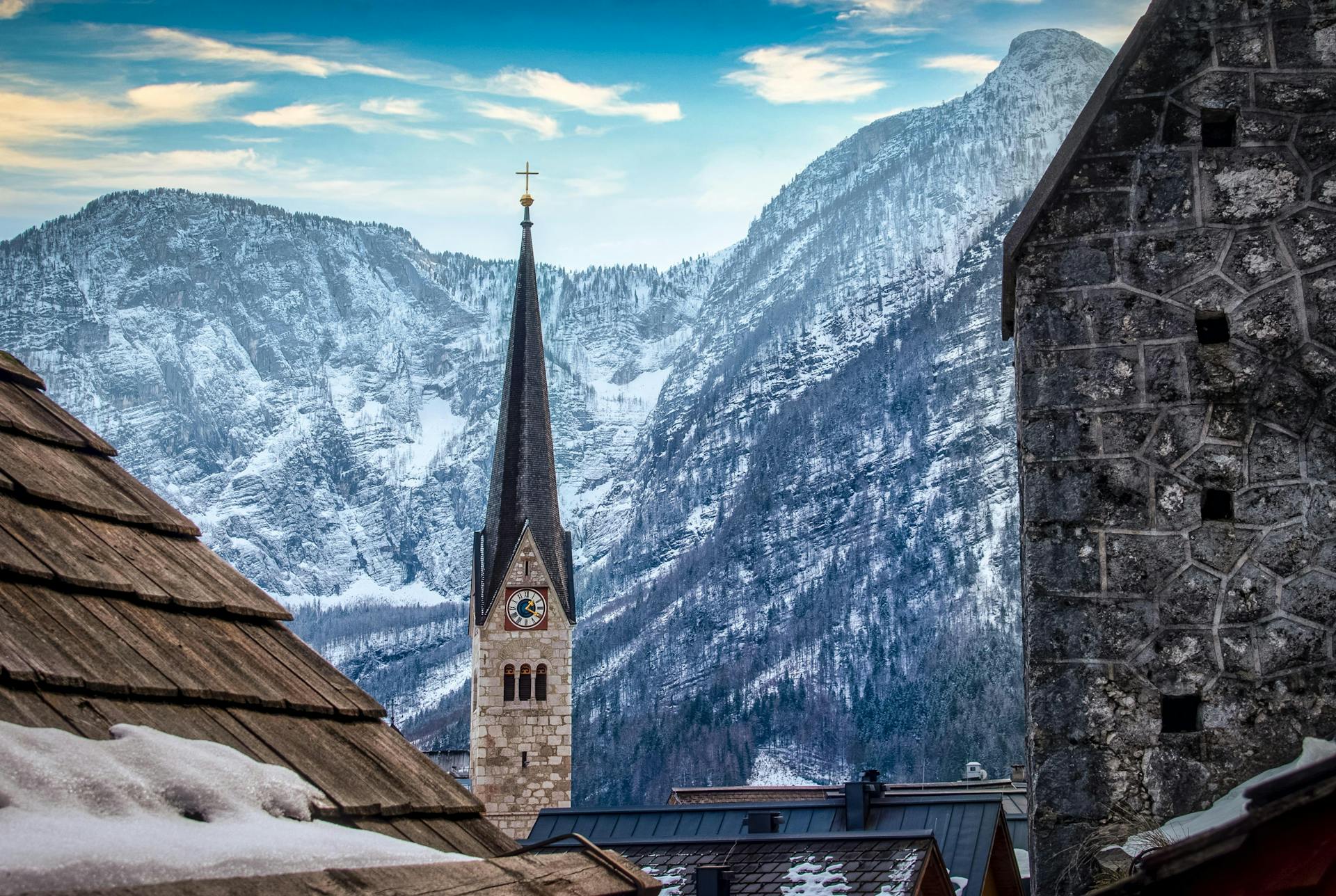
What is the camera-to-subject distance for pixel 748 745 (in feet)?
529

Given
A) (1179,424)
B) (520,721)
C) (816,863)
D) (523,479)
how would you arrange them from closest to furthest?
(1179,424)
(816,863)
(520,721)
(523,479)

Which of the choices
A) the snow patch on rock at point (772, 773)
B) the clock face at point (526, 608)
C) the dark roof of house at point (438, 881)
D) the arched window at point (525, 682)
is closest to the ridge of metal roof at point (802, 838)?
the dark roof of house at point (438, 881)

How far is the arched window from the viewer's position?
2194 inches

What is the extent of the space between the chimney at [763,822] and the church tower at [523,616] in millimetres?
25550

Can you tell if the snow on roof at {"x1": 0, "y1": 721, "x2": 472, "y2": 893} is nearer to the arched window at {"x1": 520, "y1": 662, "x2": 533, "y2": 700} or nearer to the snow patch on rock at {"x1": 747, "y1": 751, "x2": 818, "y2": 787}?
the arched window at {"x1": 520, "y1": 662, "x2": 533, "y2": 700}

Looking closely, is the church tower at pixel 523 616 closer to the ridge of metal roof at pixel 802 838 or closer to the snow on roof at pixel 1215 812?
the ridge of metal roof at pixel 802 838

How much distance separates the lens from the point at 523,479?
194ft

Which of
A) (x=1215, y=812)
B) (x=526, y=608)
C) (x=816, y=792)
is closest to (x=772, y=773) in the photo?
(x=816, y=792)

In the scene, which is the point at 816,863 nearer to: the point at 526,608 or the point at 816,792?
the point at 526,608

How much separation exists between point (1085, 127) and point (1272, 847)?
4.02 m

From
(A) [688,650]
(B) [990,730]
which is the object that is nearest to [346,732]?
(B) [990,730]

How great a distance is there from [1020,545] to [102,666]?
415 centimetres

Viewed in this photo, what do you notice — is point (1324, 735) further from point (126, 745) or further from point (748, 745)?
point (748, 745)

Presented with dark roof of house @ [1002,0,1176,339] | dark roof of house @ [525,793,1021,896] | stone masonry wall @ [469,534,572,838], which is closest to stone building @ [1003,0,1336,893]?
dark roof of house @ [1002,0,1176,339]
